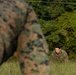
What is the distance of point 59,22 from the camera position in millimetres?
20609

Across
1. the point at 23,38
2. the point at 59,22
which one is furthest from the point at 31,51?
the point at 59,22

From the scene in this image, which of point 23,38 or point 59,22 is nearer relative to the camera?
point 23,38

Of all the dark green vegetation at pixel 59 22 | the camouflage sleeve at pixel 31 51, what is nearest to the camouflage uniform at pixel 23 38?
→ the camouflage sleeve at pixel 31 51

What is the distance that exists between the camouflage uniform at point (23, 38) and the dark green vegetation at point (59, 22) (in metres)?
17.6

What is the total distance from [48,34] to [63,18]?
0.97 m

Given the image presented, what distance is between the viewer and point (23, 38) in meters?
1.79

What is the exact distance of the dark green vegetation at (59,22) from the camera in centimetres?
1984

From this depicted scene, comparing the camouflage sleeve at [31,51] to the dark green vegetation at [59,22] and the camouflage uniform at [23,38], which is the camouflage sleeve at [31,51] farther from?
the dark green vegetation at [59,22]

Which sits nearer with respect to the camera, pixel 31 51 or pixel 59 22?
pixel 31 51

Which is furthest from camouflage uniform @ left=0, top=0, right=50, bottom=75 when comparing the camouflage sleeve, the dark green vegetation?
the dark green vegetation

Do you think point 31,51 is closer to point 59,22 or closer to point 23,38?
point 23,38

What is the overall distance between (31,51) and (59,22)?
1885cm

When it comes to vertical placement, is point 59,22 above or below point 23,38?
below

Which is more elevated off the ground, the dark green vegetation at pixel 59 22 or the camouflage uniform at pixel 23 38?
the camouflage uniform at pixel 23 38
